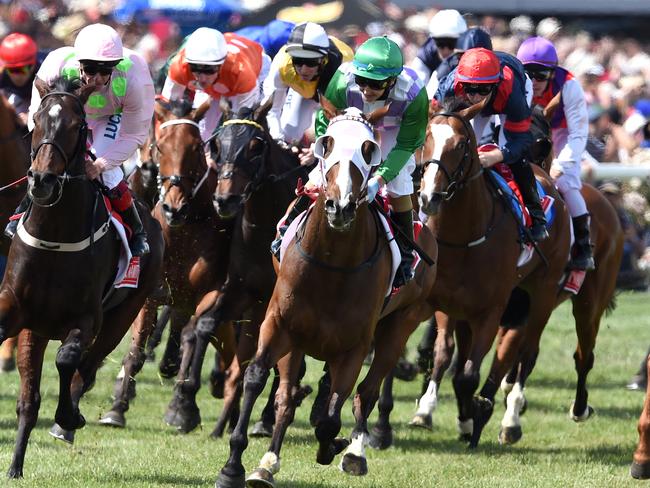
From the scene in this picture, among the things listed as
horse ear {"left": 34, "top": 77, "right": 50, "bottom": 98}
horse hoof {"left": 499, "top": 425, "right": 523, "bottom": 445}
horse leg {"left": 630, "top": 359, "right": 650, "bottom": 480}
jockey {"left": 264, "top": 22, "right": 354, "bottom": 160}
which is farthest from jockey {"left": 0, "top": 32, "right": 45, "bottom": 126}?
horse leg {"left": 630, "top": 359, "right": 650, "bottom": 480}

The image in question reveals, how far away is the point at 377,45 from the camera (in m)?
7.14

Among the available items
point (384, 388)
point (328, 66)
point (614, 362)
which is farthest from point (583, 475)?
point (614, 362)

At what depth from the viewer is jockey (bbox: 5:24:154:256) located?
7207mm

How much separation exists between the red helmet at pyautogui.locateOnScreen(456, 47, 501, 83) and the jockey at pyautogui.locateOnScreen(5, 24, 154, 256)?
2016 mm

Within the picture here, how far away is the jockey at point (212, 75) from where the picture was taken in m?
9.25

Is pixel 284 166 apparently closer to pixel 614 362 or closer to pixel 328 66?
pixel 328 66

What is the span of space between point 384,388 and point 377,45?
2.62 metres

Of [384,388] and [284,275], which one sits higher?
[284,275]

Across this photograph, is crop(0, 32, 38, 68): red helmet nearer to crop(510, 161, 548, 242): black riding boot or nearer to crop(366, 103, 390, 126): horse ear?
crop(510, 161, 548, 242): black riding boot

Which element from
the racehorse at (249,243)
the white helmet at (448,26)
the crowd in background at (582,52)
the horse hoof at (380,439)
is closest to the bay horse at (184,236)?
the racehorse at (249,243)

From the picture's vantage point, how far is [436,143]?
812 cm

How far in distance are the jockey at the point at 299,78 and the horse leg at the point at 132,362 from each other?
4.54 ft

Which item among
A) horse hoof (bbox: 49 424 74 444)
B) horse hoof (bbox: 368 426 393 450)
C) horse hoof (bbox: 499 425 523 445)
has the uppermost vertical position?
horse hoof (bbox: 49 424 74 444)

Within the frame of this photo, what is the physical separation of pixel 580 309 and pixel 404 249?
3363 mm
